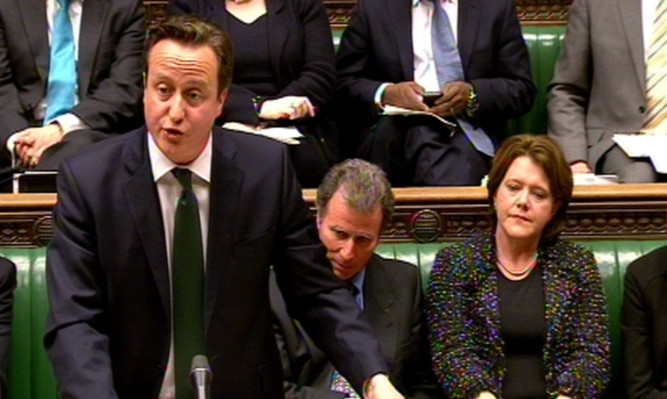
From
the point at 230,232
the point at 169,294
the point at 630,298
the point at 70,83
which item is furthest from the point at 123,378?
the point at 70,83

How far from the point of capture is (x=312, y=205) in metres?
2.96

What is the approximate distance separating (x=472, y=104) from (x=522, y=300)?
0.89m

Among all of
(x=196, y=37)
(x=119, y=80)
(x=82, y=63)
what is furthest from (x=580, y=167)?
(x=196, y=37)

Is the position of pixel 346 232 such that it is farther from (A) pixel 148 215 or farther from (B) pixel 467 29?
(B) pixel 467 29

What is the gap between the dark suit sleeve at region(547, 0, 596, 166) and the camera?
3531 mm

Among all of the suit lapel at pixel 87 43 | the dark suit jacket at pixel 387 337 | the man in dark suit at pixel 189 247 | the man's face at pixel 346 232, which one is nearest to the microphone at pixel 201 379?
the man in dark suit at pixel 189 247

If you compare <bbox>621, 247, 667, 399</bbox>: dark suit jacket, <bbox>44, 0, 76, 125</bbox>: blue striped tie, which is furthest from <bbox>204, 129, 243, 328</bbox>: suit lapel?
<bbox>44, 0, 76, 125</bbox>: blue striped tie

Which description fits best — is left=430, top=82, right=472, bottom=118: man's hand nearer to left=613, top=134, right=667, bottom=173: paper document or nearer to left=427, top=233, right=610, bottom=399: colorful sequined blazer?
left=613, top=134, right=667, bottom=173: paper document

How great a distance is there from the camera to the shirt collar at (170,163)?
1.92 meters

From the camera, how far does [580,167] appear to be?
3.44 metres

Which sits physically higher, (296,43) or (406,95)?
(296,43)

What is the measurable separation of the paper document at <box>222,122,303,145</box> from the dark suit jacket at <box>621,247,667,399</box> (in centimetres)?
93

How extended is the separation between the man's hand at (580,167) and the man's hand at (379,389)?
5.74 ft

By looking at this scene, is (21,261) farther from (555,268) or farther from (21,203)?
(555,268)
